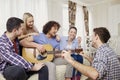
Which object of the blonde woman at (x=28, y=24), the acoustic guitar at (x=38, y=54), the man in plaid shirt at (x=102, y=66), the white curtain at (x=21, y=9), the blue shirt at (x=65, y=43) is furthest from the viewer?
the white curtain at (x=21, y=9)

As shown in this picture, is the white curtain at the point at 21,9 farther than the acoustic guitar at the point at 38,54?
Yes

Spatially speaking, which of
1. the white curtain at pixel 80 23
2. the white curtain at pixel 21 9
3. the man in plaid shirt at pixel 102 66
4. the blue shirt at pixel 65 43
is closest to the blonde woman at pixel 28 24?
the blue shirt at pixel 65 43

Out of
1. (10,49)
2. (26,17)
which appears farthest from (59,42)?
(10,49)

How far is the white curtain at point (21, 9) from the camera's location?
396cm

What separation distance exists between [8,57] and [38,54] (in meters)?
0.79

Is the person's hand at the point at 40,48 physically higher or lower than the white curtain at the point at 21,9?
lower

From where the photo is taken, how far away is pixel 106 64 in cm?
187

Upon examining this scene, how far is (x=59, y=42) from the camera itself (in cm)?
354

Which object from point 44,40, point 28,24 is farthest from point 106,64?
point 28,24

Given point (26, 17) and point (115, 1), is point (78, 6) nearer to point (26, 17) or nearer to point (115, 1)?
point (115, 1)

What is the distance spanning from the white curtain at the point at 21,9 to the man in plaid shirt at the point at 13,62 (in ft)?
4.46

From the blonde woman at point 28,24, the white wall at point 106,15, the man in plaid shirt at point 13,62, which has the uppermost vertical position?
the white wall at point 106,15

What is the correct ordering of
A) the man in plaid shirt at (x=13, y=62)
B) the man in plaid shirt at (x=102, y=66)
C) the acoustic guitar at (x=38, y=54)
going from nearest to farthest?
the man in plaid shirt at (x=102, y=66) → the man in plaid shirt at (x=13, y=62) → the acoustic guitar at (x=38, y=54)

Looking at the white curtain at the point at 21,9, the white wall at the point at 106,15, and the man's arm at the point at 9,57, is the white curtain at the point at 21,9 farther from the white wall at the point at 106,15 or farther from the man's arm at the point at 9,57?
the white wall at the point at 106,15
